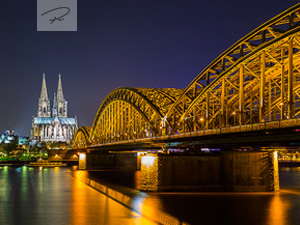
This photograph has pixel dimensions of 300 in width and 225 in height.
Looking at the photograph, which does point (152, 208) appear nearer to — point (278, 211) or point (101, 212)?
point (101, 212)

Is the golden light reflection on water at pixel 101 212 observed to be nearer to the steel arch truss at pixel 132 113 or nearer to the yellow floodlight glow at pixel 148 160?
the yellow floodlight glow at pixel 148 160

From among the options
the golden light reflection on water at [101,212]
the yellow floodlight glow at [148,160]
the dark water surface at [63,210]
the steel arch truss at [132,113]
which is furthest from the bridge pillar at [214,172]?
the steel arch truss at [132,113]

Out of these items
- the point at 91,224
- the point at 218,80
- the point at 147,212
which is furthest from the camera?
the point at 218,80

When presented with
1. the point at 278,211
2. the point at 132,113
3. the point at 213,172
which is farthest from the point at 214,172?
the point at 132,113

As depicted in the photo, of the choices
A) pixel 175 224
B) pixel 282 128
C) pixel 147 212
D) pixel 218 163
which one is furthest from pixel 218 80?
pixel 175 224

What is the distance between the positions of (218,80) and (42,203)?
23.3 metres

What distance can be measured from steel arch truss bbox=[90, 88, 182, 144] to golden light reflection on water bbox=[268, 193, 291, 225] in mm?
40147

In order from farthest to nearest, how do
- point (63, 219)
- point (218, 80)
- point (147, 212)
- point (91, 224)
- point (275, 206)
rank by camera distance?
point (218, 80), point (275, 206), point (147, 212), point (63, 219), point (91, 224)

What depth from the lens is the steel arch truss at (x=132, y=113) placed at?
306 feet

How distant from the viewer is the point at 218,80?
180 ft

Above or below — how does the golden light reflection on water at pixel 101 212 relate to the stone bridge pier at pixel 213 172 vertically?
below

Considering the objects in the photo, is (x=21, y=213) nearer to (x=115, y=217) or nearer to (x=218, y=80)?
(x=115, y=217)

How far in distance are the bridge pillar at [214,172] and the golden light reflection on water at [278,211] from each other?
4.17 metres

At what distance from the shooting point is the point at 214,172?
188 ft
